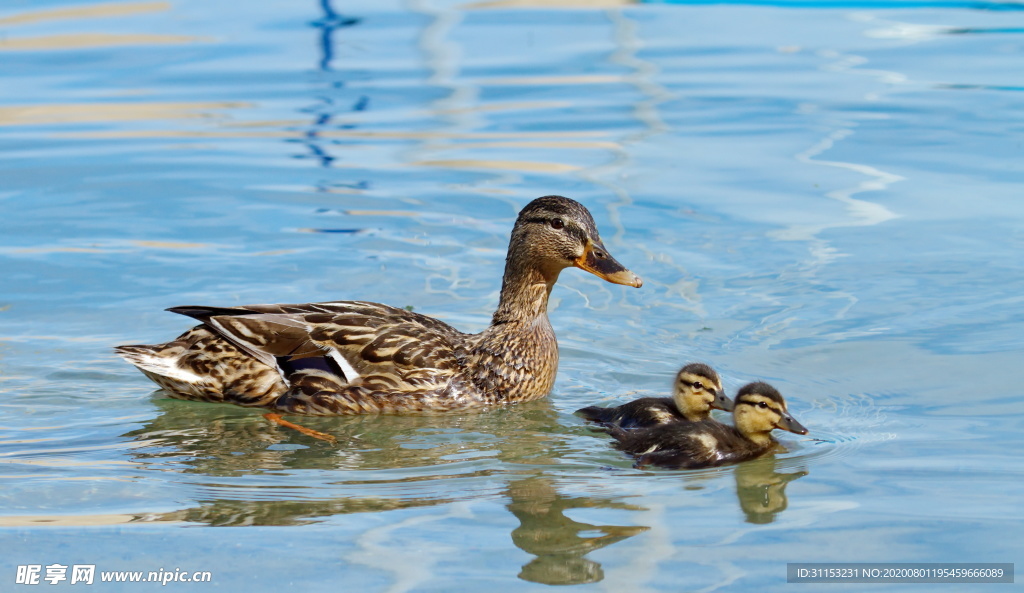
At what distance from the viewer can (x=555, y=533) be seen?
494cm

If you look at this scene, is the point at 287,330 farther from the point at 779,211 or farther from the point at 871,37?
the point at 871,37

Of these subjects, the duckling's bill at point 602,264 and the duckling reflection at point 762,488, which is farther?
the duckling's bill at point 602,264

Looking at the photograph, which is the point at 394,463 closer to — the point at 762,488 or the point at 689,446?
the point at 689,446

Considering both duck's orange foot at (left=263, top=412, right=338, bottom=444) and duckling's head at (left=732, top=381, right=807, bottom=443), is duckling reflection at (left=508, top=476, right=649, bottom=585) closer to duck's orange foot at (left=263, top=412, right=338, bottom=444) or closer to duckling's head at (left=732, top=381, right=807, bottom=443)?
duckling's head at (left=732, top=381, right=807, bottom=443)

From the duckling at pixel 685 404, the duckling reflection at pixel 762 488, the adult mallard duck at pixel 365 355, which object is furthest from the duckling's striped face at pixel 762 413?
the adult mallard duck at pixel 365 355

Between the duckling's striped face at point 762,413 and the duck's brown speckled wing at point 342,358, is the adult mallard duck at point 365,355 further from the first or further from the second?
the duckling's striped face at point 762,413

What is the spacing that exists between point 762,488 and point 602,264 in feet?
5.40

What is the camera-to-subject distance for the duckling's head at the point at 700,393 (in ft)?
20.0

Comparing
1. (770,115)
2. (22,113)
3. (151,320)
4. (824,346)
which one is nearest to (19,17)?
(22,113)

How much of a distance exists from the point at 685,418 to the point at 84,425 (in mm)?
2673

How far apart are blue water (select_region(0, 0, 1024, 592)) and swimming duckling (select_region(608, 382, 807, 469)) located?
0.09 metres

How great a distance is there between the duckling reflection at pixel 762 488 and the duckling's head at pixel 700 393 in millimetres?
410

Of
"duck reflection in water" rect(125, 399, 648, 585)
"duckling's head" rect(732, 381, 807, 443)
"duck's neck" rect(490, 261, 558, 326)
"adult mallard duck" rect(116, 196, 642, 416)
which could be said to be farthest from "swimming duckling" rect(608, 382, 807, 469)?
"duck's neck" rect(490, 261, 558, 326)

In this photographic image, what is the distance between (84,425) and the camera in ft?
20.4
